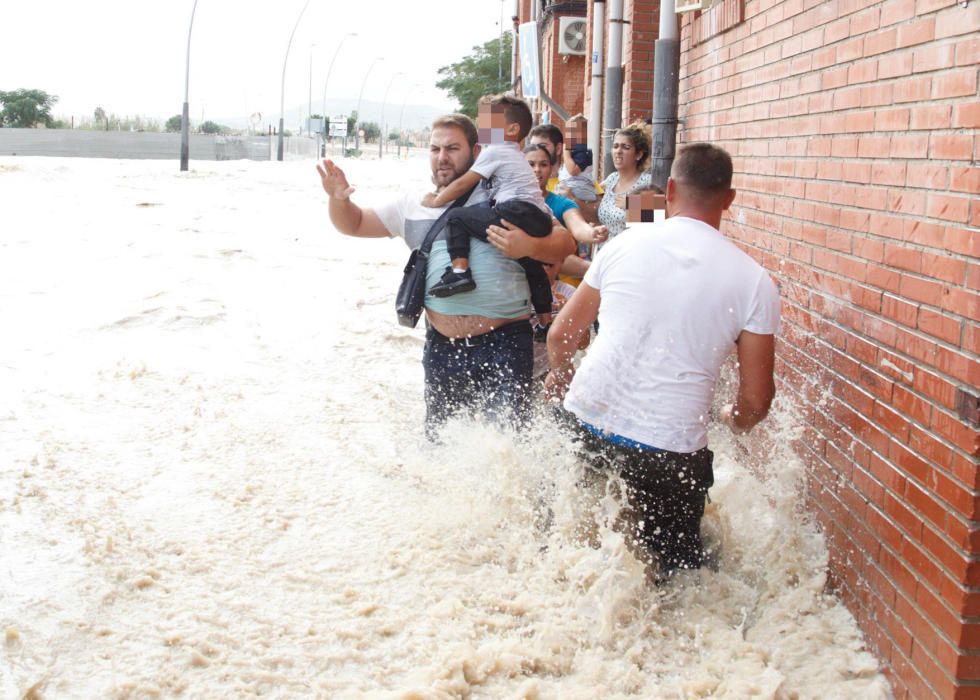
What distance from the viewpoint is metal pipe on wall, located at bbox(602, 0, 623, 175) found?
35.8 ft

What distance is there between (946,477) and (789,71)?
8.01 feet

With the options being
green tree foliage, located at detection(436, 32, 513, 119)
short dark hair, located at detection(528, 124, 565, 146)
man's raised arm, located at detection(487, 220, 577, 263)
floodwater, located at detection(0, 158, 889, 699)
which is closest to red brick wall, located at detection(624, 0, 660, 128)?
floodwater, located at detection(0, 158, 889, 699)

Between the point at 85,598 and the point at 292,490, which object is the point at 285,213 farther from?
the point at 85,598

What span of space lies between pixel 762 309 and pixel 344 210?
2250 millimetres

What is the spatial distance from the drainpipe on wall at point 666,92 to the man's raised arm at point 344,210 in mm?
2768

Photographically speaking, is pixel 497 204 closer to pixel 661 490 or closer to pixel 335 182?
pixel 335 182

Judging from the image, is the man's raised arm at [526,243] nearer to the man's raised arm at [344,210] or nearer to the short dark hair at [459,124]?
the short dark hair at [459,124]

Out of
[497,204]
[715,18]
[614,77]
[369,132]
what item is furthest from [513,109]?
[369,132]

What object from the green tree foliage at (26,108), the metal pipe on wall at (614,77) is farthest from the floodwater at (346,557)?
the green tree foliage at (26,108)

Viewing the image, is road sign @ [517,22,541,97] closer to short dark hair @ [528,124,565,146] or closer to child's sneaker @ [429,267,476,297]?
short dark hair @ [528,124,565,146]

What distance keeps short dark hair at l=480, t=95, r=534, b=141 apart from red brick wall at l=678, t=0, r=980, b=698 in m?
1.23

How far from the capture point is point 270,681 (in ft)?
11.1

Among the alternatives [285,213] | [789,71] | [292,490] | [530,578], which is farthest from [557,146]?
[285,213]

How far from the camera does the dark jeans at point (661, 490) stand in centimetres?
348
